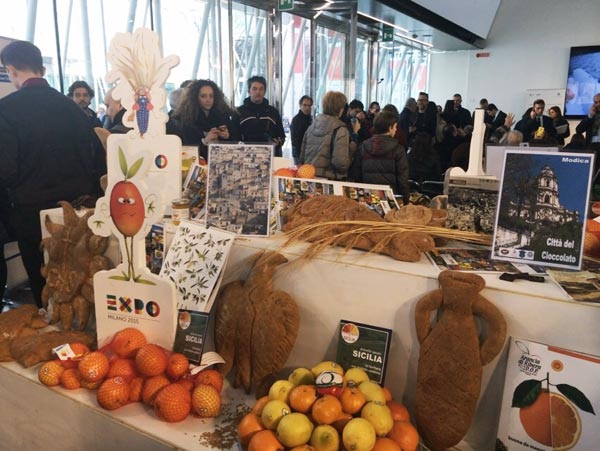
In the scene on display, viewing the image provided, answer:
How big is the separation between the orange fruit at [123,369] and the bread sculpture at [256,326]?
0.25 m

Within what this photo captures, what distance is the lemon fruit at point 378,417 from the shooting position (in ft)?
3.40

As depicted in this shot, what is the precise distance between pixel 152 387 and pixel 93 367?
0.19 meters

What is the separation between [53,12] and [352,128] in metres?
3.24

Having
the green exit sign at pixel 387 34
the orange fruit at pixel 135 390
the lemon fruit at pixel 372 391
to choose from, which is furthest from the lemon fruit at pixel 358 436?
the green exit sign at pixel 387 34

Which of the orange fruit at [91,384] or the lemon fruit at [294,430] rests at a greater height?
the lemon fruit at [294,430]

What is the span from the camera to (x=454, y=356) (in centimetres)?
114

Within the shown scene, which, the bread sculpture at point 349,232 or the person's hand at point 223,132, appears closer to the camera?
the bread sculpture at point 349,232

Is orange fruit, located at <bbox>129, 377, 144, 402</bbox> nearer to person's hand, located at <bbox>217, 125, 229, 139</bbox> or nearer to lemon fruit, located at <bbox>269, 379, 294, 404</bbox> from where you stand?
lemon fruit, located at <bbox>269, 379, 294, 404</bbox>

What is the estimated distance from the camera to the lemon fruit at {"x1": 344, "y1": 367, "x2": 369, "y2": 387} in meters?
1.17

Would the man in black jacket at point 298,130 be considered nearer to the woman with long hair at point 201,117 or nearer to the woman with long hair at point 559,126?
the woman with long hair at point 201,117

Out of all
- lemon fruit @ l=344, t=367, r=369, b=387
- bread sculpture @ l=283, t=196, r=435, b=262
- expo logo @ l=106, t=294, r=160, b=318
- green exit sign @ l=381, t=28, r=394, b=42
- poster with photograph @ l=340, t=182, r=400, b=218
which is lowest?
lemon fruit @ l=344, t=367, r=369, b=387

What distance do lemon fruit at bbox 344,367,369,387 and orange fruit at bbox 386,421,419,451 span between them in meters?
0.14

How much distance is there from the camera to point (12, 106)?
89.3 inches

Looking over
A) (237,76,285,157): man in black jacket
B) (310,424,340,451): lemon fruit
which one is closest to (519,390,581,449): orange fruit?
(310,424,340,451): lemon fruit
